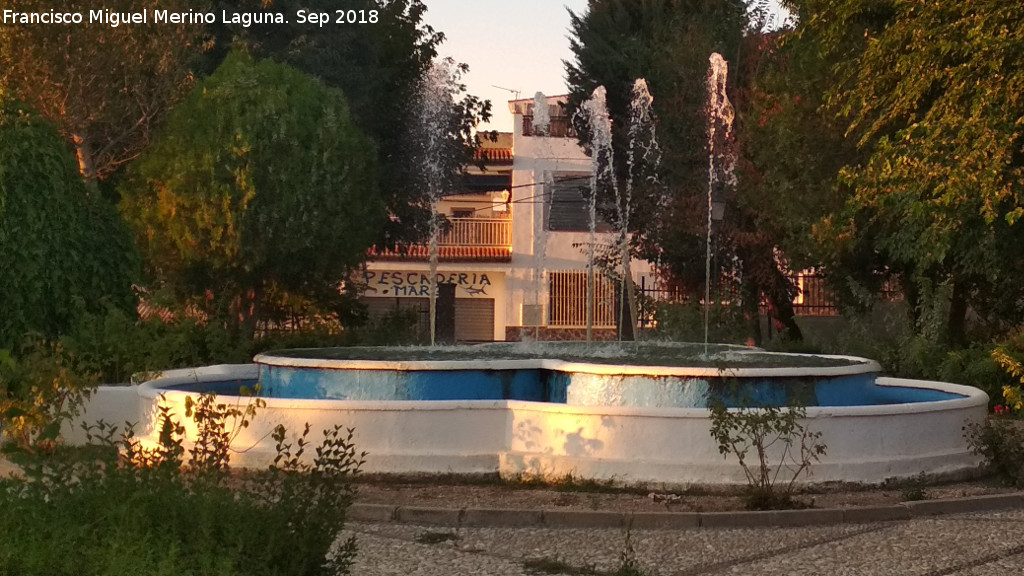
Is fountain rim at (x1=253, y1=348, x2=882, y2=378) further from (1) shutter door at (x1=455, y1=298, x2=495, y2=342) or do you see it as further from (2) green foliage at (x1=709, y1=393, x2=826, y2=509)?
(1) shutter door at (x1=455, y1=298, x2=495, y2=342)

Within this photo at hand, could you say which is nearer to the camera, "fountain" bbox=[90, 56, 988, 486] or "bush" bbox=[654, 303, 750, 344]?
"fountain" bbox=[90, 56, 988, 486]

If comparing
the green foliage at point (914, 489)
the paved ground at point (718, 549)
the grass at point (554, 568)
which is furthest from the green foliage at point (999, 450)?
the grass at point (554, 568)

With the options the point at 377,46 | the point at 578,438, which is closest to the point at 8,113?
the point at 377,46

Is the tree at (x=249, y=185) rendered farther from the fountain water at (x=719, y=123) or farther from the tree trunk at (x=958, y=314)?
the tree trunk at (x=958, y=314)

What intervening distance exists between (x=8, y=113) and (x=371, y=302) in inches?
959

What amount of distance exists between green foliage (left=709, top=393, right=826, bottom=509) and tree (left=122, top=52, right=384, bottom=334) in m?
10.5

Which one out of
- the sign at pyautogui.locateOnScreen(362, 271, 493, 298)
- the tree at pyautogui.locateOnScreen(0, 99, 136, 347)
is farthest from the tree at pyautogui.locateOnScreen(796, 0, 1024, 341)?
the sign at pyautogui.locateOnScreen(362, 271, 493, 298)

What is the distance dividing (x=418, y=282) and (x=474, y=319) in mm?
2206

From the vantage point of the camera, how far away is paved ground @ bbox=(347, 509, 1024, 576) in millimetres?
8547

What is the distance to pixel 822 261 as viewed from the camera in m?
23.1

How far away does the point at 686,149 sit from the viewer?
28.9m

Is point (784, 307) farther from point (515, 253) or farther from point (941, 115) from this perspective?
point (515, 253)

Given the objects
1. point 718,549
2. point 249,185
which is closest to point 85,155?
point 249,185

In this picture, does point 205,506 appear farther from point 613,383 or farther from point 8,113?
point 8,113
